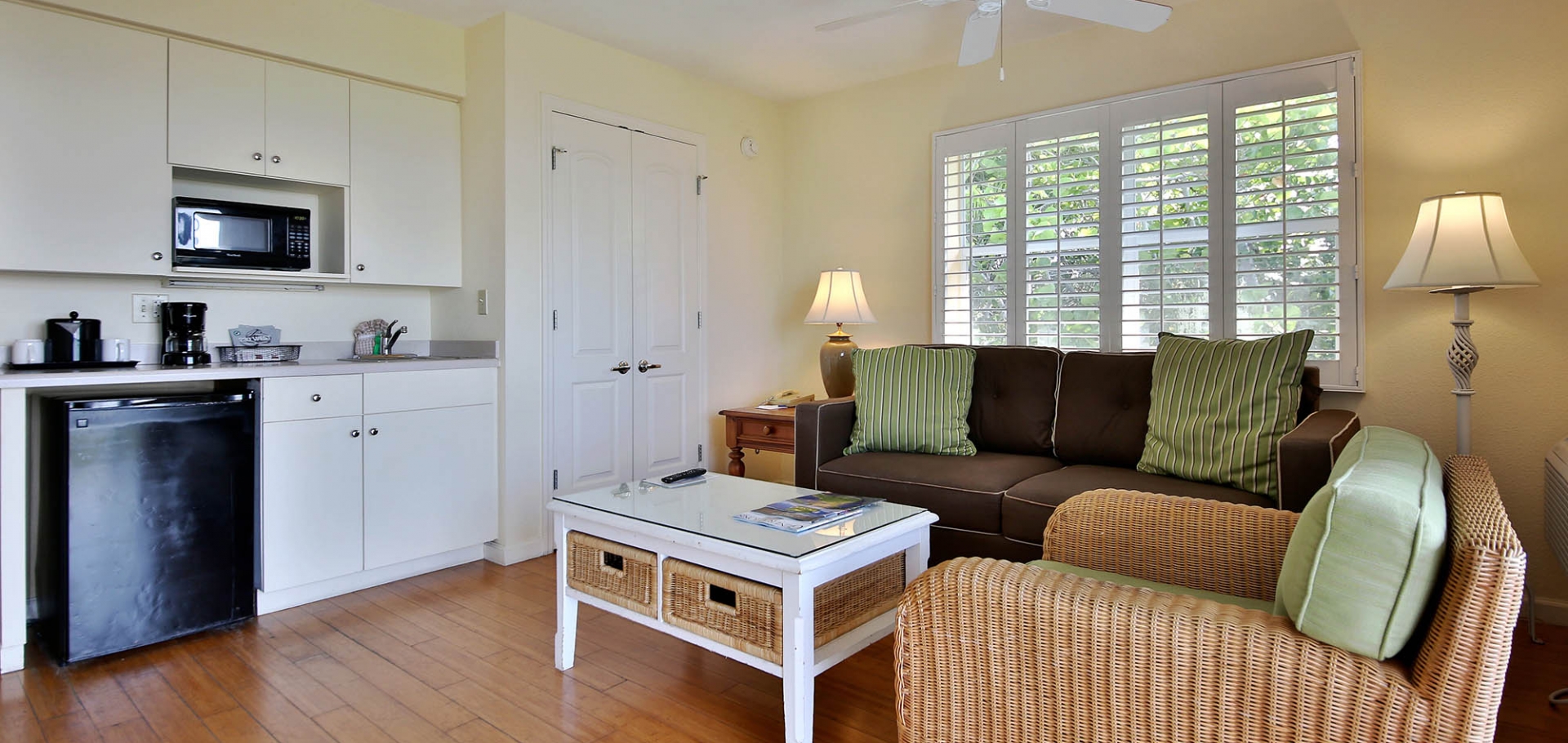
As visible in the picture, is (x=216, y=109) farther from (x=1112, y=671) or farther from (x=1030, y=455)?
(x=1112, y=671)

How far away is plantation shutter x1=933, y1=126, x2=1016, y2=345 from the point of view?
389cm

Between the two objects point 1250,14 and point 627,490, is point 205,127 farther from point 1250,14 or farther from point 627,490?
point 1250,14

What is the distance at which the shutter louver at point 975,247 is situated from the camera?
390 centimetres

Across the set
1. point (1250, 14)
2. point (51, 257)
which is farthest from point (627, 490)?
point (1250, 14)

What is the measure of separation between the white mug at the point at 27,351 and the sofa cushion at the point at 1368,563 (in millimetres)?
3581

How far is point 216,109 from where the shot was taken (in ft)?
10.0

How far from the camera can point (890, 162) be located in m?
4.37

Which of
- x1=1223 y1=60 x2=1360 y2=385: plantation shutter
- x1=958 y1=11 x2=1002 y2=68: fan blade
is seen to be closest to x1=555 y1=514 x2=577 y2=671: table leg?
x1=958 y1=11 x2=1002 y2=68: fan blade

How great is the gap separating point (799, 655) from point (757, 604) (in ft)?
0.51

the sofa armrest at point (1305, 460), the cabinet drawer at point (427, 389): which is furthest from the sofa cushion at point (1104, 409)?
the cabinet drawer at point (427, 389)

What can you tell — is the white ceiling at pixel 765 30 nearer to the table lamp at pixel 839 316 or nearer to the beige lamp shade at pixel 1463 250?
the table lamp at pixel 839 316

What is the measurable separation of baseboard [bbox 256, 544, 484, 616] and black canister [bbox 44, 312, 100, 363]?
102cm

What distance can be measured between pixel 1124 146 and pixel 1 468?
4036mm

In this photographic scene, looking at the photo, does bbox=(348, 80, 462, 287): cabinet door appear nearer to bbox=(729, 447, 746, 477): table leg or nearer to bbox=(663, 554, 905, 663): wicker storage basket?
bbox=(729, 447, 746, 477): table leg
